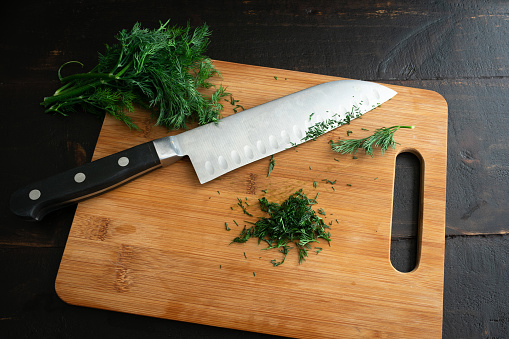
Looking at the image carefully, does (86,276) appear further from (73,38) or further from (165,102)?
(73,38)

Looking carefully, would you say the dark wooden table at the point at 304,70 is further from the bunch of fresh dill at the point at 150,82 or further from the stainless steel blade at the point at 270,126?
the stainless steel blade at the point at 270,126

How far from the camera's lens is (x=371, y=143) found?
74.5 inches

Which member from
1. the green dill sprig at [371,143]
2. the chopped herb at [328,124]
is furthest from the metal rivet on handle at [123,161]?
the green dill sprig at [371,143]

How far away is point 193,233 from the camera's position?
5.97 feet

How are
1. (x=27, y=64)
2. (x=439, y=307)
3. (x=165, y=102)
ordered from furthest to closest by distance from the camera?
(x=27, y=64) → (x=165, y=102) → (x=439, y=307)

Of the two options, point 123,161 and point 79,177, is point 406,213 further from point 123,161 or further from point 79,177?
point 79,177

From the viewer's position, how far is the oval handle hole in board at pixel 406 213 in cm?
189

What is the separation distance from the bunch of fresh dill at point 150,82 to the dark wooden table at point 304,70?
0.15 m

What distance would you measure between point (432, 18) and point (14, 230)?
245 centimetres

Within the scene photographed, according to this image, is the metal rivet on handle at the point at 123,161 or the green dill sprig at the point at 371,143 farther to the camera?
the green dill sprig at the point at 371,143

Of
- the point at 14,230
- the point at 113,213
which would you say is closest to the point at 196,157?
the point at 113,213

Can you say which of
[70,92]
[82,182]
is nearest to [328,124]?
[82,182]

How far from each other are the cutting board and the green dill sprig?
31 mm

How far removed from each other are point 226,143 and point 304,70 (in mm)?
666
